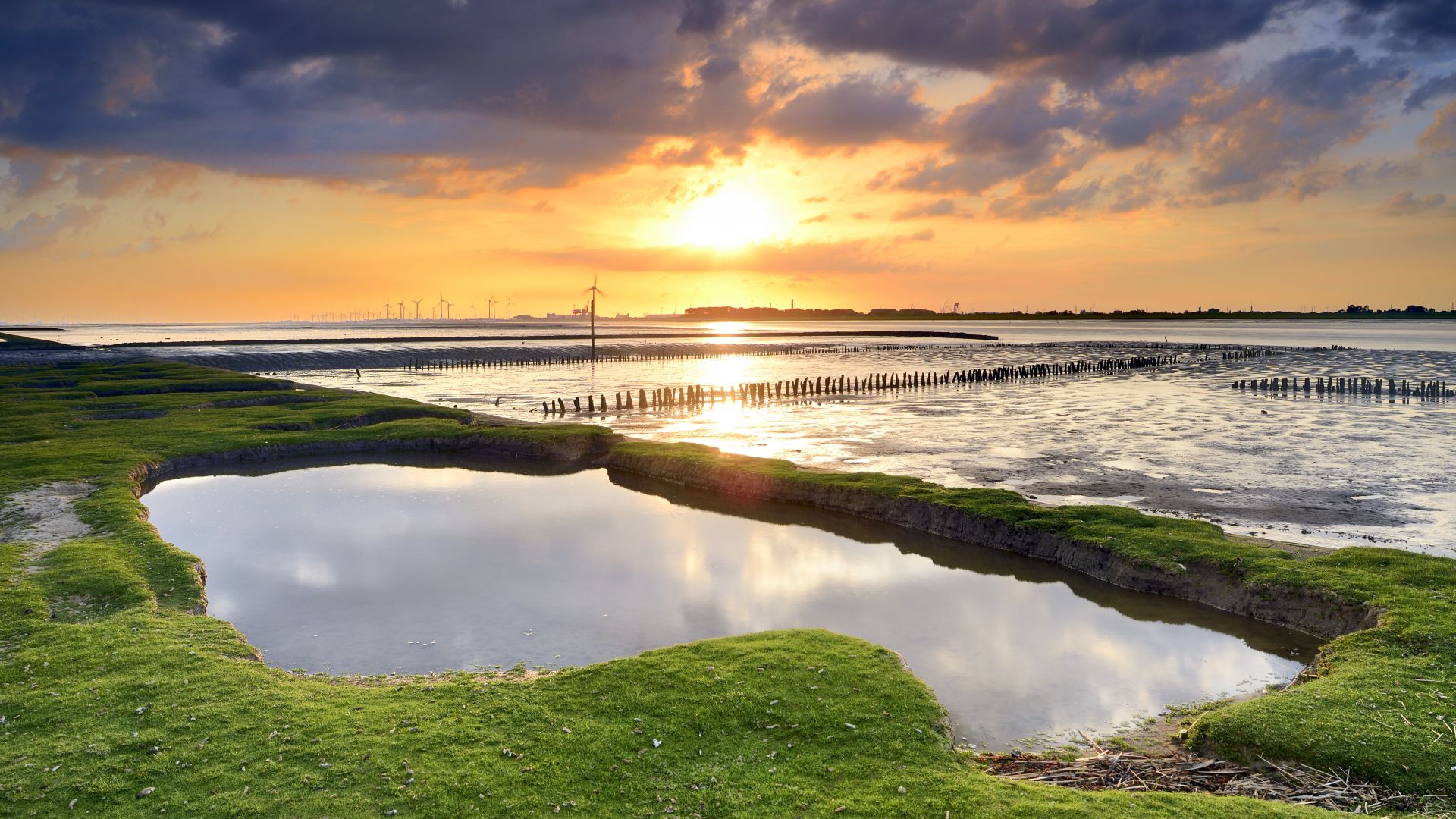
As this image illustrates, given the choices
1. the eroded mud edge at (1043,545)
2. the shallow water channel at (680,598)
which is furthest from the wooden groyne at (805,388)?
the shallow water channel at (680,598)

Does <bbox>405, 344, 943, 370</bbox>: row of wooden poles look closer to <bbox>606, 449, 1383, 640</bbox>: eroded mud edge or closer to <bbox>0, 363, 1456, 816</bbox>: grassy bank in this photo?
<bbox>606, 449, 1383, 640</bbox>: eroded mud edge

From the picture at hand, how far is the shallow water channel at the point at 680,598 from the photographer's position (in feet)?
54.4

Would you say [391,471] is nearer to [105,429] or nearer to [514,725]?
[105,429]

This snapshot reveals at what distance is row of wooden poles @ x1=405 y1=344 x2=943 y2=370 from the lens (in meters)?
109

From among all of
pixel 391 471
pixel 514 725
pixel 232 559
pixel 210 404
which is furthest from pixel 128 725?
pixel 210 404

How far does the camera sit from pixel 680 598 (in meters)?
21.3

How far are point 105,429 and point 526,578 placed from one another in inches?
1207

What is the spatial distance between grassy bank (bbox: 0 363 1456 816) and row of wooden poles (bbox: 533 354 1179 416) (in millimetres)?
43678

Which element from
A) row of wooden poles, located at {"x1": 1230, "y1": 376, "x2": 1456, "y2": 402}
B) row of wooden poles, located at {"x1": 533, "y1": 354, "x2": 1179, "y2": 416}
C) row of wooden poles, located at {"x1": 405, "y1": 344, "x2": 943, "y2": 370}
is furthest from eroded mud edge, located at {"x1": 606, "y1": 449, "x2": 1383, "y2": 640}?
row of wooden poles, located at {"x1": 405, "y1": 344, "x2": 943, "y2": 370}

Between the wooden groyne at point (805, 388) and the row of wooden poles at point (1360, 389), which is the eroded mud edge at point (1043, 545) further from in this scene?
the row of wooden poles at point (1360, 389)

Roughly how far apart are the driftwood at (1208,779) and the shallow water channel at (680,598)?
5.16 ft

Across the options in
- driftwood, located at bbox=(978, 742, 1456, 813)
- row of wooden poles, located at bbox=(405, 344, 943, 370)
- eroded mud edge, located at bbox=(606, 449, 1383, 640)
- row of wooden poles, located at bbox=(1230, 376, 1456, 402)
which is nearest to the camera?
driftwood, located at bbox=(978, 742, 1456, 813)

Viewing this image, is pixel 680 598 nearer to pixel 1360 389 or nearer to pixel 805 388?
pixel 805 388

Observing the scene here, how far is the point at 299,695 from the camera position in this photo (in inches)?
505
